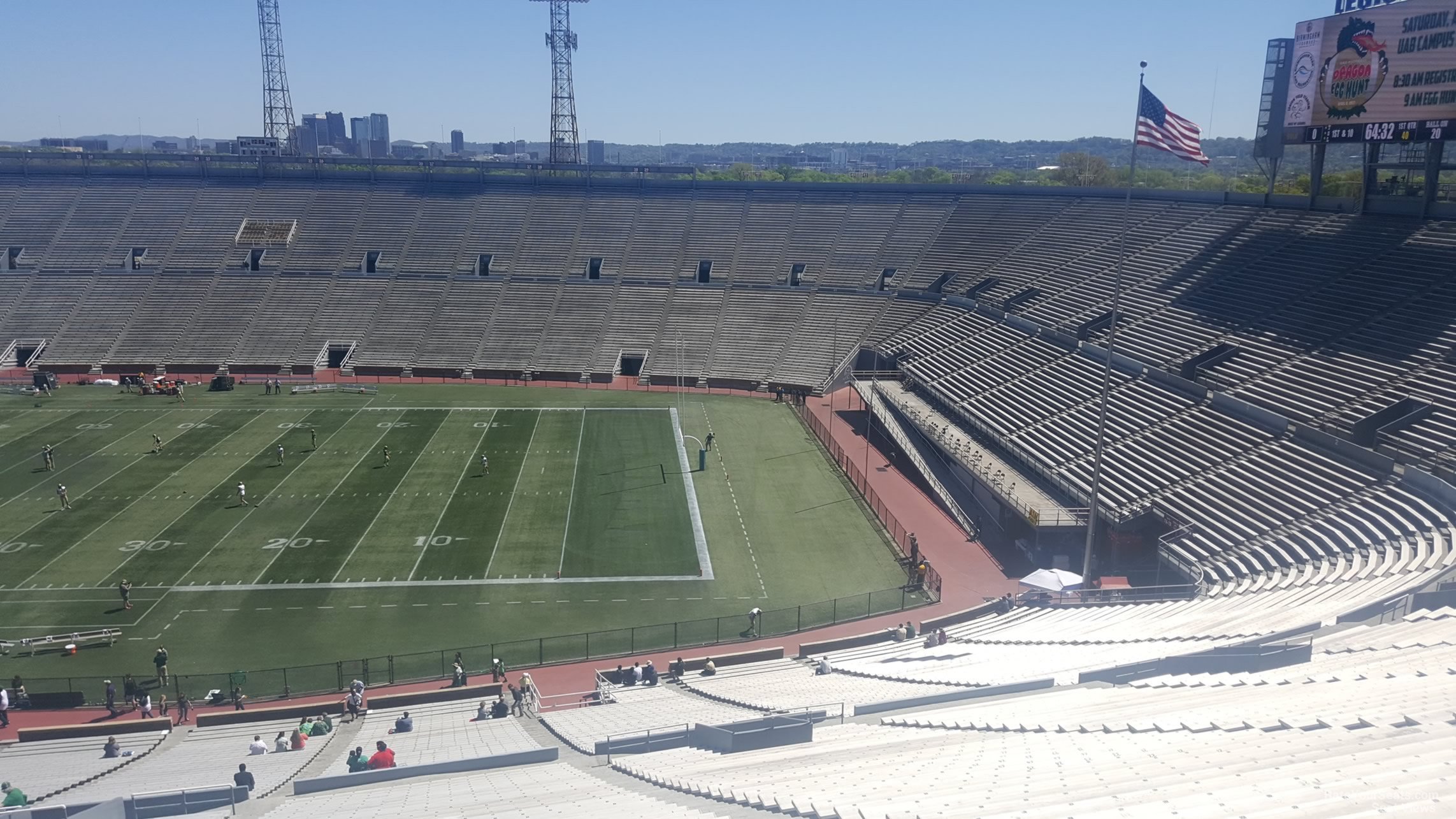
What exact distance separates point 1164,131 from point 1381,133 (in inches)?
591

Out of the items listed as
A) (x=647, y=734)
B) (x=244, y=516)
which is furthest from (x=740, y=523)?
(x=647, y=734)

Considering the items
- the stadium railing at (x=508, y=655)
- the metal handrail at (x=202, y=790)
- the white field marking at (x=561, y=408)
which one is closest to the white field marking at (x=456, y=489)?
the white field marking at (x=561, y=408)

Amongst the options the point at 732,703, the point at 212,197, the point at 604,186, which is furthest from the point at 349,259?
the point at 732,703

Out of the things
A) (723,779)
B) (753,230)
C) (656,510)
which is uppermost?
(753,230)

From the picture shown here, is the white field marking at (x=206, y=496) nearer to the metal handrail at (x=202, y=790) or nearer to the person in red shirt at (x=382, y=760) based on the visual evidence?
the person in red shirt at (x=382, y=760)

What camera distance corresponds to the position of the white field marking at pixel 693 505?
30688 millimetres

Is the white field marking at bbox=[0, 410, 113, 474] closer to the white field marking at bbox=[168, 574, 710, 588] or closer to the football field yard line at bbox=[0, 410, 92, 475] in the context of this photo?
the football field yard line at bbox=[0, 410, 92, 475]

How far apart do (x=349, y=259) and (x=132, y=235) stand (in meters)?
14.4

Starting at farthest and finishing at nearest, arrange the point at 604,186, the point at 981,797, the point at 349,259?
1. the point at 604,186
2. the point at 349,259
3. the point at 981,797

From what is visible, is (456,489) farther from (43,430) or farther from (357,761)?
(43,430)

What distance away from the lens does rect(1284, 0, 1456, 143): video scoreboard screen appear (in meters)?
33.0

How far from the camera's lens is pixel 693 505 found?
3584 cm

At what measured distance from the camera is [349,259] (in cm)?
6575

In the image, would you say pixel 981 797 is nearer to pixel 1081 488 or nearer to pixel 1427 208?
pixel 1081 488
